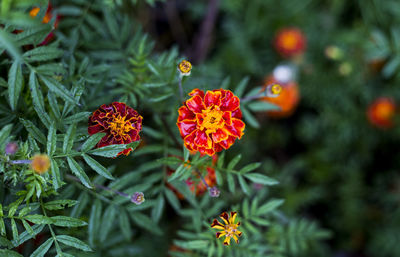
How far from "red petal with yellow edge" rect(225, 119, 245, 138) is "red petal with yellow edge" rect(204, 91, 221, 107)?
87 mm

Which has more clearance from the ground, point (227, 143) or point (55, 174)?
point (227, 143)

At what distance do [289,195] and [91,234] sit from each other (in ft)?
4.36

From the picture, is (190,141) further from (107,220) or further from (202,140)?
(107,220)

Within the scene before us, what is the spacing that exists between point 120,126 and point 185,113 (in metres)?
0.20

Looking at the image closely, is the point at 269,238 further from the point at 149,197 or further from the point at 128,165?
the point at 128,165

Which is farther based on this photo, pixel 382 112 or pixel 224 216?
pixel 382 112

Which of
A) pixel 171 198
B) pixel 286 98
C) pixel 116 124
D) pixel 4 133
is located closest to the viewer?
pixel 4 133

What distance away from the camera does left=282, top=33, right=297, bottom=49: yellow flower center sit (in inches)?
94.7

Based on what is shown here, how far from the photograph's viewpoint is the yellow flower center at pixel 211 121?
1.16 meters

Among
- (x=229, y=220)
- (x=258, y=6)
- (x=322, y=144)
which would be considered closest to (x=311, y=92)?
(x=322, y=144)

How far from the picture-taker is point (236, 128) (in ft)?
3.96

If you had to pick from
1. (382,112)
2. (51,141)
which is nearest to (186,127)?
(51,141)

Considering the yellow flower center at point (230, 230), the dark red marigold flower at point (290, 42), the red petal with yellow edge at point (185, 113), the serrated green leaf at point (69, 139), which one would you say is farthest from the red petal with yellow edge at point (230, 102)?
the dark red marigold flower at point (290, 42)

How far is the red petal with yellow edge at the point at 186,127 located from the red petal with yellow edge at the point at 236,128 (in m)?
0.11
